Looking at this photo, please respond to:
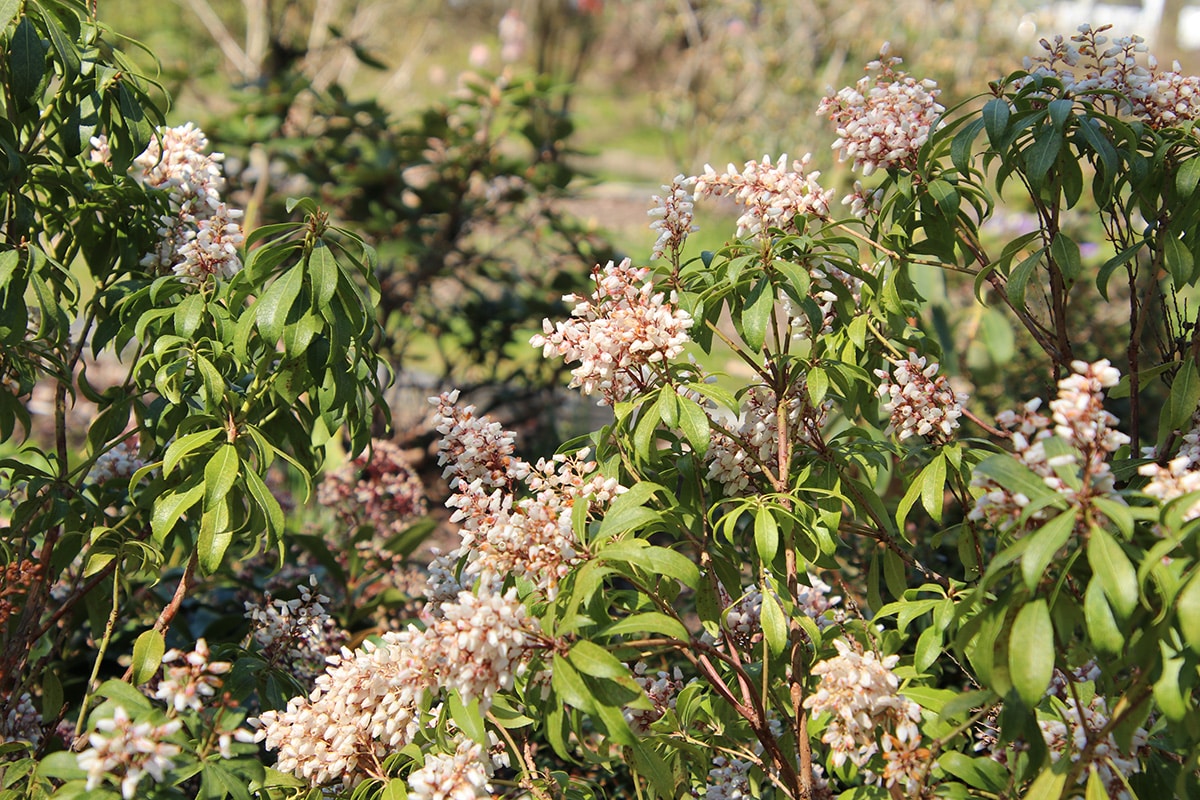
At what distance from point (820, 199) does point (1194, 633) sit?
2.82 ft

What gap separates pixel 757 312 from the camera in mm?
1451

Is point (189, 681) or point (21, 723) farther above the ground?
point (21, 723)

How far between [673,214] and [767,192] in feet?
0.50

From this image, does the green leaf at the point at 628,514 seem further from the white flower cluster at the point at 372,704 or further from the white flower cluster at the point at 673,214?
the white flower cluster at the point at 673,214

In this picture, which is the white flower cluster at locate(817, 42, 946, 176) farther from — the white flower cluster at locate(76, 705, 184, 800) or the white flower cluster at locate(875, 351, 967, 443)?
the white flower cluster at locate(76, 705, 184, 800)

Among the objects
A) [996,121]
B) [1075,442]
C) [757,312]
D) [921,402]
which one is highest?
[996,121]

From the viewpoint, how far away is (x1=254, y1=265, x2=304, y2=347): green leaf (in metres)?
1.47

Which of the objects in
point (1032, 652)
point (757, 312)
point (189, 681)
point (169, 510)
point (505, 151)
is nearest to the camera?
point (1032, 652)

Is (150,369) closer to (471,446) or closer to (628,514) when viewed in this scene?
(471,446)

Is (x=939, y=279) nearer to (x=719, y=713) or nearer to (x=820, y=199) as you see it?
(x=820, y=199)

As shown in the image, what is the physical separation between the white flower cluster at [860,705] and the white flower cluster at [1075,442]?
27cm

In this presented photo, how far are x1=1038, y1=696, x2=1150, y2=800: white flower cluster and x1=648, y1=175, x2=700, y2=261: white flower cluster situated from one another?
85cm

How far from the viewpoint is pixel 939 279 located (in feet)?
12.6

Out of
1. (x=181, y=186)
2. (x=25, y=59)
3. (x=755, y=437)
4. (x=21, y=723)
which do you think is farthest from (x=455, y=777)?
(x=25, y=59)
